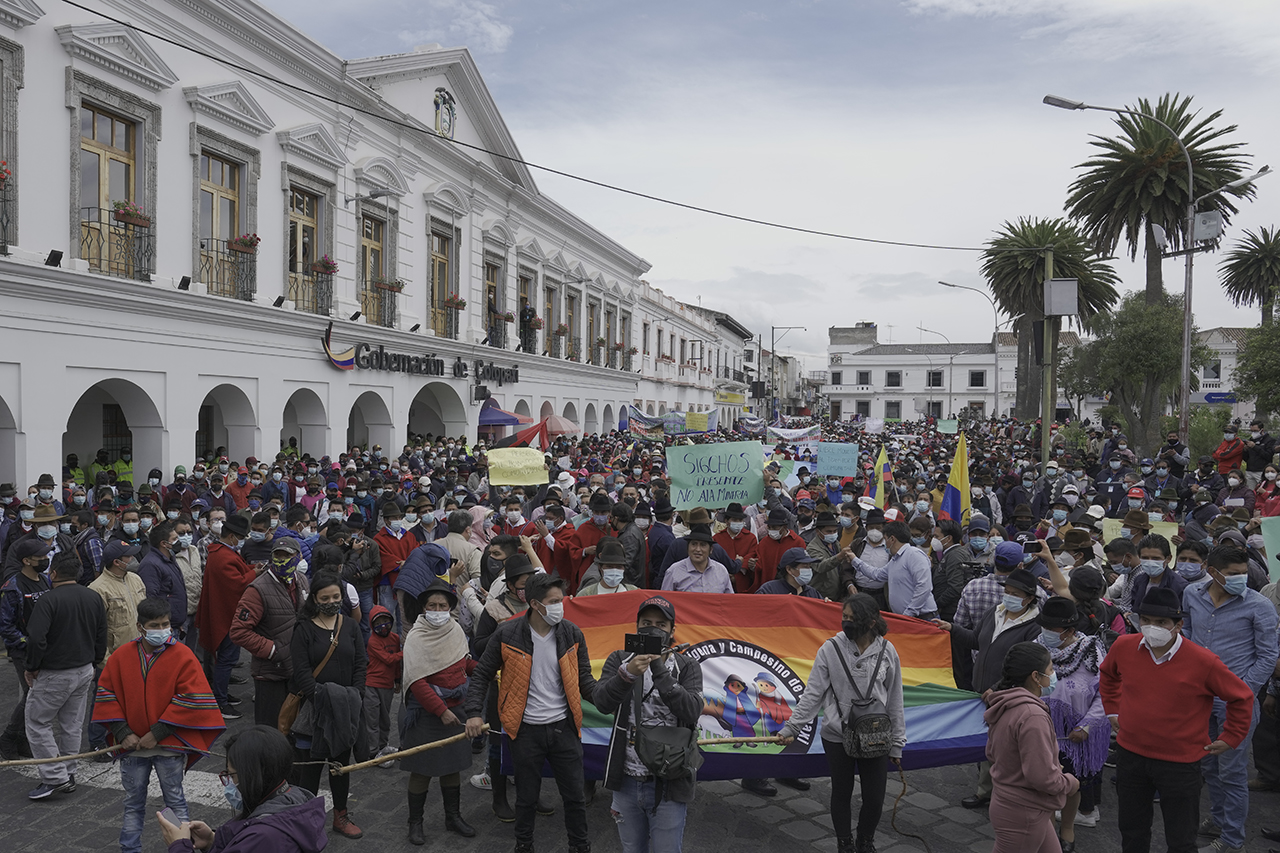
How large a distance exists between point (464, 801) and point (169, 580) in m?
3.44

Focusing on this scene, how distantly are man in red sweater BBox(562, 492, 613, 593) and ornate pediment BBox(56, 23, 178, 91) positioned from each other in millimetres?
11772

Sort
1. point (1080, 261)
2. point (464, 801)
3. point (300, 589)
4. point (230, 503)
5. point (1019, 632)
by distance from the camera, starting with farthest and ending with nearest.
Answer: point (1080, 261)
point (230, 503)
point (300, 589)
point (464, 801)
point (1019, 632)

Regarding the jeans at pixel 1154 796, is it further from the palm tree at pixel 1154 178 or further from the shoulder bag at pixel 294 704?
the palm tree at pixel 1154 178

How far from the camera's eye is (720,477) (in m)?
11.3

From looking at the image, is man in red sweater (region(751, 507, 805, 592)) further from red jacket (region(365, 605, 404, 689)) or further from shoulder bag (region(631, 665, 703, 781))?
shoulder bag (region(631, 665, 703, 781))

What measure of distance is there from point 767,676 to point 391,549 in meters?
4.65

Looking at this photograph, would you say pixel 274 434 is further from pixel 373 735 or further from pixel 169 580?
pixel 373 735

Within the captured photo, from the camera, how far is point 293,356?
1959cm

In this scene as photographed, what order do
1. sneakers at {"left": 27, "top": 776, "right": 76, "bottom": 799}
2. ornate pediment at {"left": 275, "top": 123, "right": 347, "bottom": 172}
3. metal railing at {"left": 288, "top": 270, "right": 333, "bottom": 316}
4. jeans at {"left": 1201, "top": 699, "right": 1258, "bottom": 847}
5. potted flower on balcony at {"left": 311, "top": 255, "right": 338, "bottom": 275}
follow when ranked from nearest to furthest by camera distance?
jeans at {"left": 1201, "top": 699, "right": 1258, "bottom": 847}, sneakers at {"left": 27, "top": 776, "right": 76, "bottom": 799}, ornate pediment at {"left": 275, "top": 123, "right": 347, "bottom": 172}, metal railing at {"left": 288, "top": 270, "right": 333, "bottom": 316}, potted flower on balcony at {"left": 311, "top": 255, "right": 338, "bottom": 275}

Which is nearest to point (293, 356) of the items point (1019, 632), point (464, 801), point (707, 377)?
point (464, 801)

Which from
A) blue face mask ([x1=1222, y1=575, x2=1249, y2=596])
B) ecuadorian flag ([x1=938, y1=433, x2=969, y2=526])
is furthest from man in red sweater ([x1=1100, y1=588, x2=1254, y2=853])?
ecuadorian flag ([x1=938, y1=433, x2=969, y2=526])

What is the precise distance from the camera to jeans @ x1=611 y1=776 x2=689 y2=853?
4.42 m

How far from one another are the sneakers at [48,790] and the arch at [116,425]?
11.2 metres

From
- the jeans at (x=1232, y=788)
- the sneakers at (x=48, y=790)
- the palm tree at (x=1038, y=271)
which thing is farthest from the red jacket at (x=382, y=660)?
the palm tree at (x=1038, y=271)
